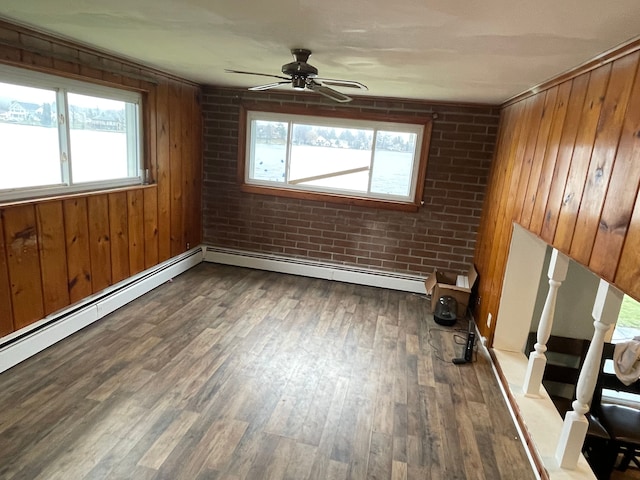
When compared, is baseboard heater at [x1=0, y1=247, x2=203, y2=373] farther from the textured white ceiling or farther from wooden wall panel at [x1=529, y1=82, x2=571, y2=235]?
wooden wall panel at [x1=529, y1=82, x2=571, y2=235]

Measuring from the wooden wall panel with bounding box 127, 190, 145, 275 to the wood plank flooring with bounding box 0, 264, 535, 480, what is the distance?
0.38 metres

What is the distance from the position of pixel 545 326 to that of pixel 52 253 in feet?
11.4

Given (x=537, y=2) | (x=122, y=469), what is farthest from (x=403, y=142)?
(x=122, y=469)

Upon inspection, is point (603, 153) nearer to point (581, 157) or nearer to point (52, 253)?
point (581, 157)

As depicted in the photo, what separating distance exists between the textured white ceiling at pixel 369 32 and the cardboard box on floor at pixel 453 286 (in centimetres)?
193

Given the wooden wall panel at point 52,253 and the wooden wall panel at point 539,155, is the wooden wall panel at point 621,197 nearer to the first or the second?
the wooden wall panel at point 539,155

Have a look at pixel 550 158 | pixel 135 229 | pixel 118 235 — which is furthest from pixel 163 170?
pixel 550 158

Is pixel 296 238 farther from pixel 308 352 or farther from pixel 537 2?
pixel 537 2

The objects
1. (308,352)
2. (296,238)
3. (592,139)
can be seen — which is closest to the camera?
(592,139)

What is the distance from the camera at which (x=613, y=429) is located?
2.50m

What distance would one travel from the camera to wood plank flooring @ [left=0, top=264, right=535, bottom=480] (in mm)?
2094

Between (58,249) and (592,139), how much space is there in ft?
11.4

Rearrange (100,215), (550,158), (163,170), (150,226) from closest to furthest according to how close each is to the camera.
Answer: (550,158), (100,215), (150,226), (163,170)

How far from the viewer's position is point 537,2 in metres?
1.32
